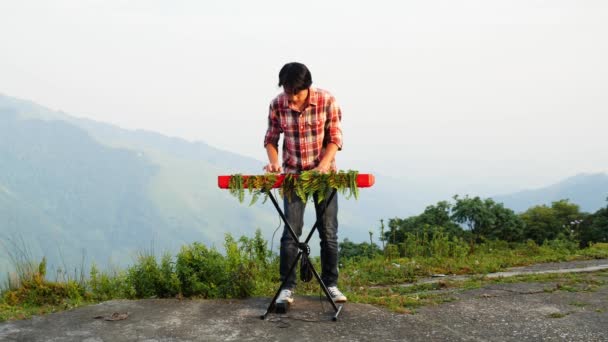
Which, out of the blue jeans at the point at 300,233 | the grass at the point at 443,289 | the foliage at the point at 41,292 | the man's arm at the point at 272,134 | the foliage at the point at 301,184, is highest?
the man's arm at the point at 272,134

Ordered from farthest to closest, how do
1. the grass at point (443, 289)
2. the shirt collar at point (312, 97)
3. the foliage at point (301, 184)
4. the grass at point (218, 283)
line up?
the grass at point (218, 283) → the grass at point (443, 289) → the shirt collar at point (312, 97) → the foliage at point (301, 184)

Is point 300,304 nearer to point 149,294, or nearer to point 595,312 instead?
point 149,294

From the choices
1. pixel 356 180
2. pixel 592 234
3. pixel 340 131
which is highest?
pixel 340 131

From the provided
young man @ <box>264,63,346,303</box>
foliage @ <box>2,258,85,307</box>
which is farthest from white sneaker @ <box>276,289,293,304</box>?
foliage @ <box>2,258,85,307</box>

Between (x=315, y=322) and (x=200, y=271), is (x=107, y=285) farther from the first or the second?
(x=315, y=322)

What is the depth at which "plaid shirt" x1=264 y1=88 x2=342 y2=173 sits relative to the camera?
5344 millimetres

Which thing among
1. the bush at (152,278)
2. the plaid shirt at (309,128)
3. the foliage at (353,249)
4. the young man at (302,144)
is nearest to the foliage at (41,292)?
the bush at (152,278)

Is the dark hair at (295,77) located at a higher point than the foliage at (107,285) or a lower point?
higher

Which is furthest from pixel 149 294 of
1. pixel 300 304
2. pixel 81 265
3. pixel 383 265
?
pixel 383 265

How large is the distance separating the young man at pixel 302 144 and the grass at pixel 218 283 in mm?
938

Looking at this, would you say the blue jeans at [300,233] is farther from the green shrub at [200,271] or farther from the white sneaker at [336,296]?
the green shrub at [200,271]

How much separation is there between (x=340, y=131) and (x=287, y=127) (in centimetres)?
51

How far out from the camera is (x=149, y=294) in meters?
6.43

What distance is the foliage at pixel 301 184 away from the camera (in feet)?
16.0
